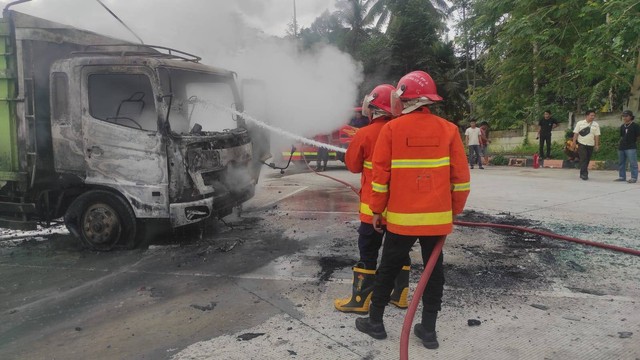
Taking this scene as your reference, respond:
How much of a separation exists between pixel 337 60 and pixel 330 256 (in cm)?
645

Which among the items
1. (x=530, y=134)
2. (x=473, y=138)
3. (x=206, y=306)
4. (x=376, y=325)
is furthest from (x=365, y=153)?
(x=530, y=134)

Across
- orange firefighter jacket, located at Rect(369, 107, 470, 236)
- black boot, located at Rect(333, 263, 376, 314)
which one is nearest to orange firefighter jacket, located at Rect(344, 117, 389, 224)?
black boot, located at Rect(333, 263, 376, 314)

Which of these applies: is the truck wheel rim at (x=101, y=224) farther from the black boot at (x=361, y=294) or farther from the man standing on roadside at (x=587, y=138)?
the man standing on roadside at (x=587, y=138)

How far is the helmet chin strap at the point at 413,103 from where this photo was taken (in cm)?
275

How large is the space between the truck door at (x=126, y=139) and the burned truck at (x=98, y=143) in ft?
0.04

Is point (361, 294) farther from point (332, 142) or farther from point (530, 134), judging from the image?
point (530, 134)

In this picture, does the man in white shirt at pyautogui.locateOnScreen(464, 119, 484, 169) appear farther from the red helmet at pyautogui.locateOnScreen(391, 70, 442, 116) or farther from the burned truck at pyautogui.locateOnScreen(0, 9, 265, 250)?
the red helmet at pyautogui.locateOnScreen(391, 70, 442, 116)

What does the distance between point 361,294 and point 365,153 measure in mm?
1091

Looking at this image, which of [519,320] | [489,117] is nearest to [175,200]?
[519,320]

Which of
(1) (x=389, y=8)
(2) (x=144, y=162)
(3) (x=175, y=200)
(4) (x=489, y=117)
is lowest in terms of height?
(3) (x=175, y=200)

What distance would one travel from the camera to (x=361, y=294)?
3.40 m

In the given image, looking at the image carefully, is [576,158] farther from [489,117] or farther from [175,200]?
[175,200]

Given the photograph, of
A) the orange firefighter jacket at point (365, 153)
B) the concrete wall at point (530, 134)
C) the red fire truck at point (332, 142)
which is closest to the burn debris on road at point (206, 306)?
the orange firefighter jacket at point (365, 153)

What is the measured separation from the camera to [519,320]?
3223 mm
